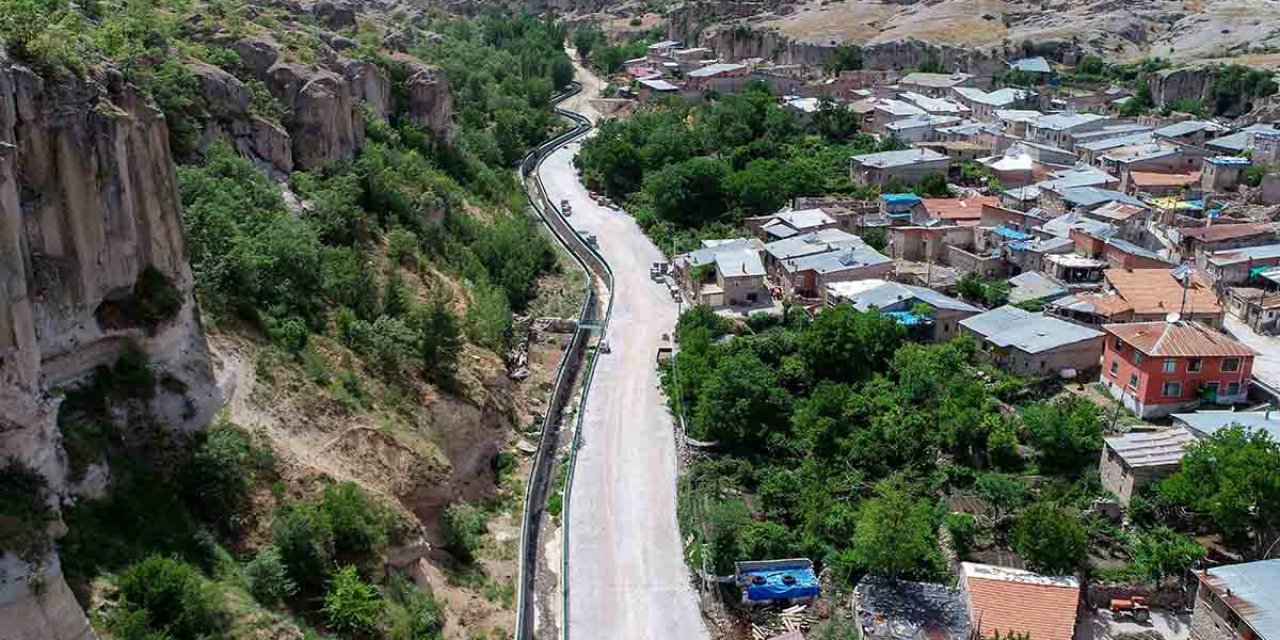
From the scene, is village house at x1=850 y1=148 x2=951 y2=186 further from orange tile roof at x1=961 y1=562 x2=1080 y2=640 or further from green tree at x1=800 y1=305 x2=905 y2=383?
orange tile roof at x1=961 y1=562 x2=1080 y2=640

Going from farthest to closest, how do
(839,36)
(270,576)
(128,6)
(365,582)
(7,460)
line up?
(839,36) → (128,6) → (365,582) → (270,576) → (7,460)

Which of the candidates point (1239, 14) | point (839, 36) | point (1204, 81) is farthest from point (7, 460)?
point (1239, 14)

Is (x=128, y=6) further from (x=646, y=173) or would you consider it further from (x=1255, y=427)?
(x=1255, y=427)

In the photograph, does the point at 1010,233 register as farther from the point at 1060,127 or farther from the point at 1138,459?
the point at 1060,127

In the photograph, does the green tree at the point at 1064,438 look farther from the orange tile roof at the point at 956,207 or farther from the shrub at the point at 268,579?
the shrub at the point at 268,579

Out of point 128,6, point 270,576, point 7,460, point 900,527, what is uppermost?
point 128,6

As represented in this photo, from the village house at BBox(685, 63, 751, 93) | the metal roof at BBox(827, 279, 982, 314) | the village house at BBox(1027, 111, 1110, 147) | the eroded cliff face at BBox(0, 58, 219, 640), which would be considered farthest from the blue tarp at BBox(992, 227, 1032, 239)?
the village house at BBox(685, 63, 751, 93)

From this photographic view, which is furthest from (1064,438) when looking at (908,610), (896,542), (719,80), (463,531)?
(719,80)
